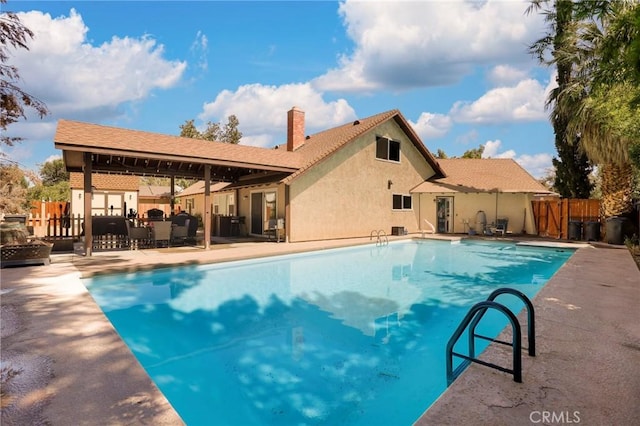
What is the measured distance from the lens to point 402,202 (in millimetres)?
22141

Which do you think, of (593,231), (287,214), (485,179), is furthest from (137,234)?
(593,231)

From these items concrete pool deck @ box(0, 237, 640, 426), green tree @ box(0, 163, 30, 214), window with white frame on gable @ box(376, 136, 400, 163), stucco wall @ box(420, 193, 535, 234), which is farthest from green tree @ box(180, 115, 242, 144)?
concrete pool deck @ box(0, 237, 640, 426)

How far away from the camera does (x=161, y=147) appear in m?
13.1

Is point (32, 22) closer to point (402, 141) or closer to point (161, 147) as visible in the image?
point (161, 147)

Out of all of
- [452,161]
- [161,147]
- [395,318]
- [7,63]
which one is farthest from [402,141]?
[7,63]

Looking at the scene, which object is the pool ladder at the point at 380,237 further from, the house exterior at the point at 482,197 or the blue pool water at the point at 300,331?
the blue pool water at the point at 300,331

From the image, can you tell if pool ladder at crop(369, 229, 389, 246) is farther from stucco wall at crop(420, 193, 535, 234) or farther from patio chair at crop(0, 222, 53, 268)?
patio chair at crop(0, 222, 53, 268)

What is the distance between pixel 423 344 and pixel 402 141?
709 inches

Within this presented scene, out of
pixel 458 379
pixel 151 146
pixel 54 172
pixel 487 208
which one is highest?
pixel 54 172

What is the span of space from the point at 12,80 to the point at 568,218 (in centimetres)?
2385

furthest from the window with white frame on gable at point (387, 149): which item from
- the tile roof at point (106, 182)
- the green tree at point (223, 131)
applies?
the green tree at point (223, 131)

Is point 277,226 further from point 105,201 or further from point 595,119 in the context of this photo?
point 105,201

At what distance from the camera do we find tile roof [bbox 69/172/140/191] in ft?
81.7

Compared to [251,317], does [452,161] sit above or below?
above
